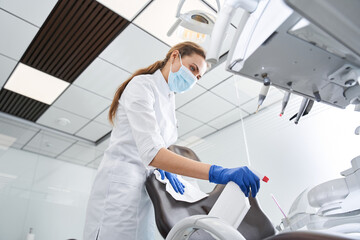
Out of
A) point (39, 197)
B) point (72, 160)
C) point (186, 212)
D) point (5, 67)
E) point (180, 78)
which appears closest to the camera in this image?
point (186, 212)

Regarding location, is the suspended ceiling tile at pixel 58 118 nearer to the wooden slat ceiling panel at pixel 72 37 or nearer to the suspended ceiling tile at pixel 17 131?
the suspended ceiling tile at pixel 17 131

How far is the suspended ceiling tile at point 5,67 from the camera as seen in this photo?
2752 millimetres

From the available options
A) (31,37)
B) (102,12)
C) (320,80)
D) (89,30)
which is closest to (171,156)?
(320,80)

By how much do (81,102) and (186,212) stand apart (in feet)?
8.87

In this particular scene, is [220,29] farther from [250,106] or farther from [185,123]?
[185,123]

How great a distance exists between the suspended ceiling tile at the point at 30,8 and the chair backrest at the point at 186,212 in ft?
5.91

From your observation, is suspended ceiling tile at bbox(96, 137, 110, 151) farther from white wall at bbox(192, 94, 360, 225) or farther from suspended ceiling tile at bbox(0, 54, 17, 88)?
white wall at bbox(192, 94, 360, 225)

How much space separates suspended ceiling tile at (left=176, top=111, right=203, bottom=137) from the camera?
3570 millimetres

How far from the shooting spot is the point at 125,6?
2.22 metres

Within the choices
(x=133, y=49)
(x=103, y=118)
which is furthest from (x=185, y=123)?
(x=133, y=49)

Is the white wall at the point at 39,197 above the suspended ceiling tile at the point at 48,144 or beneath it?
beneath

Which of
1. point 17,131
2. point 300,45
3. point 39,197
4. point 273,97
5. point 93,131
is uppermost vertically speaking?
point 93,131

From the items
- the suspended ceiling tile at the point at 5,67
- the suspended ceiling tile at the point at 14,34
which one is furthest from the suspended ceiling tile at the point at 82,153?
the suspended ceiling tile at the point at 14,34

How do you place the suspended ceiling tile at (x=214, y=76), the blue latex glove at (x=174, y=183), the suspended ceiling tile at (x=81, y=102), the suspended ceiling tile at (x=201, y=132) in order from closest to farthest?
the blue latex glove at (x=174, y=183) < the suspended ceiling tile at (x=214, y=76) < the suspended ceiling tile at (x=81, y=102) < the suspended ceiling tile at (x=201, y=132)
